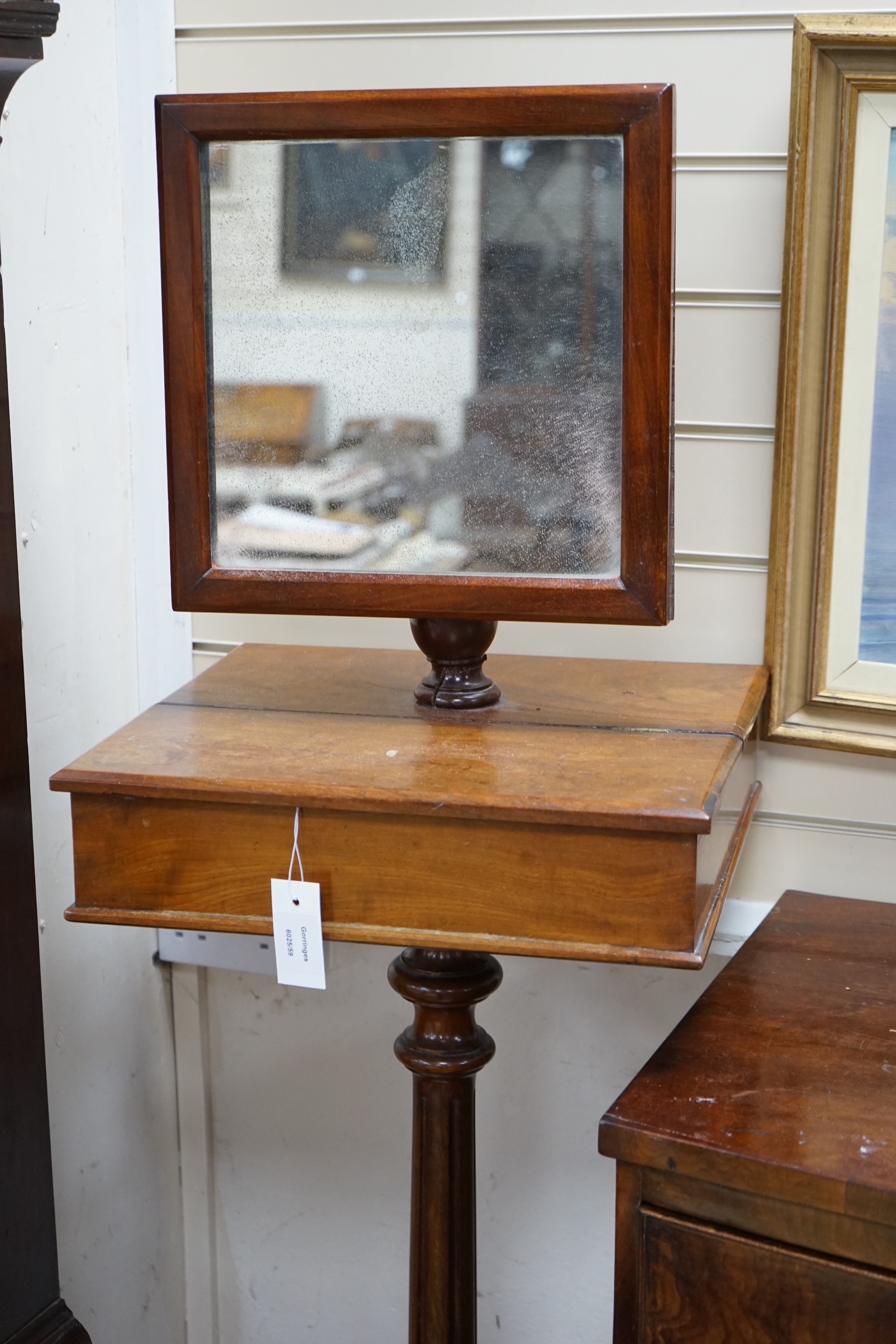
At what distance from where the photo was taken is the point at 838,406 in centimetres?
121

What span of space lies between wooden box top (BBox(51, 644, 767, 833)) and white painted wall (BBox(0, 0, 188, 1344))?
0.65ft

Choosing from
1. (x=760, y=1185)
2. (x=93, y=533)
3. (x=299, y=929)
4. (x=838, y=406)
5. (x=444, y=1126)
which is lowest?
(x=444, y=1126)

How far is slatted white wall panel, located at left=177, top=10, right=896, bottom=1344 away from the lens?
1240 millimetres

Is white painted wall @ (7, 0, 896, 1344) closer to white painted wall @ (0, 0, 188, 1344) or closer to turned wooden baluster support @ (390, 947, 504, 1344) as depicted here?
white painted wall @ (0, 0, 188, 1344)

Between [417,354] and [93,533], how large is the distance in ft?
1.65

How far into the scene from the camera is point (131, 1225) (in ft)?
5.00

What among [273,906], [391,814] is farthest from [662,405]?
[273,906]

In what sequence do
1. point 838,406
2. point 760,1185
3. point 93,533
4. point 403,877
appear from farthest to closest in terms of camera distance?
point 93,533 → point 838,406 → point 403,877 → point 760,1185

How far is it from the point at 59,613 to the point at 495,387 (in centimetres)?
55

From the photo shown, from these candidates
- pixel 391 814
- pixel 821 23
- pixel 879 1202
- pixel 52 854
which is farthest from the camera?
pixel 52 854

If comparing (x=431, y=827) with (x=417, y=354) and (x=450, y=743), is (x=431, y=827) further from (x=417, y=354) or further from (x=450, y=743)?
(x=417, y=354)

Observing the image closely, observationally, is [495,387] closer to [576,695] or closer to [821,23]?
[576,695]

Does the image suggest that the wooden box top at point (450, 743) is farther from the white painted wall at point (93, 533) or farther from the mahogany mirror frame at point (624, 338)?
the white painted wall at point (93, 533)

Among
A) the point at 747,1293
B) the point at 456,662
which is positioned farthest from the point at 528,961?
the point at 747,1293
